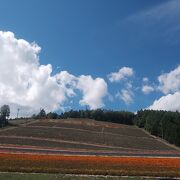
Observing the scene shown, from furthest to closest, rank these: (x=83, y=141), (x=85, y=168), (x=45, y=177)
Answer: (x=83, y=141)
(x=85, y=168)
(x=45, y=177)

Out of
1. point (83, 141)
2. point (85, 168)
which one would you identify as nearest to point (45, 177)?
point (85, 168)

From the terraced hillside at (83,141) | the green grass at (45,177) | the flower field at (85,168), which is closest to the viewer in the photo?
the green grass at (45,177)

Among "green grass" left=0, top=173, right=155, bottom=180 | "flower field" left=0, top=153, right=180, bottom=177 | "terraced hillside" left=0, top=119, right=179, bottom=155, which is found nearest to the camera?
"green grass" left=0, top=173, right=155, bottom=180

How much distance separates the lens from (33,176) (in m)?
30.0

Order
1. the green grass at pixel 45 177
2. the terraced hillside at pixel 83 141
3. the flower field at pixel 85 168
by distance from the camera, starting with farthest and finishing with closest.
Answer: the terraced hillside at pixel 83 141 → the flower field at pixel 85 168 → the green grass at pixel 45 177

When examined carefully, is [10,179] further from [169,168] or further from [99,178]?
[169,168]

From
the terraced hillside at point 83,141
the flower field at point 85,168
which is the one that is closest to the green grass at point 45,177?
the flower field at point 85,168

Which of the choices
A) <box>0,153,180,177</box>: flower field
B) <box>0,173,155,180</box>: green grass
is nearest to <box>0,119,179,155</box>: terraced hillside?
<box>0,153,180,177</box>: flower field

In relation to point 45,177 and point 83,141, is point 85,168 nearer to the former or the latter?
point 45,177

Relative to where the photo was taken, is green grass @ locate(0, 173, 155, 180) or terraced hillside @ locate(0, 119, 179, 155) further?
terraced hillside @ locate(0, 119, 179, 155)

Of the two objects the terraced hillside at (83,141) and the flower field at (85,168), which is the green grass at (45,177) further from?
the terraced hillside at (83,141)

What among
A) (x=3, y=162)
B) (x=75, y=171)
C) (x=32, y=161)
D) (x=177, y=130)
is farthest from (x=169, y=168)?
(x=177, y=130)

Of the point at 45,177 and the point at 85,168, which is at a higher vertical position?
the point at 85,168

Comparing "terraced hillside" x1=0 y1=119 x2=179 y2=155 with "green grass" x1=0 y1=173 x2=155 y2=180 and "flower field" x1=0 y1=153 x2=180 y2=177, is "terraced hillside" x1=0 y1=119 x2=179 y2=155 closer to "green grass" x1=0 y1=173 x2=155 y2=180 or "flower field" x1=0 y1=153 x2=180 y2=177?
"flower field" x1=0 y1=153 x2=180 y2=177
